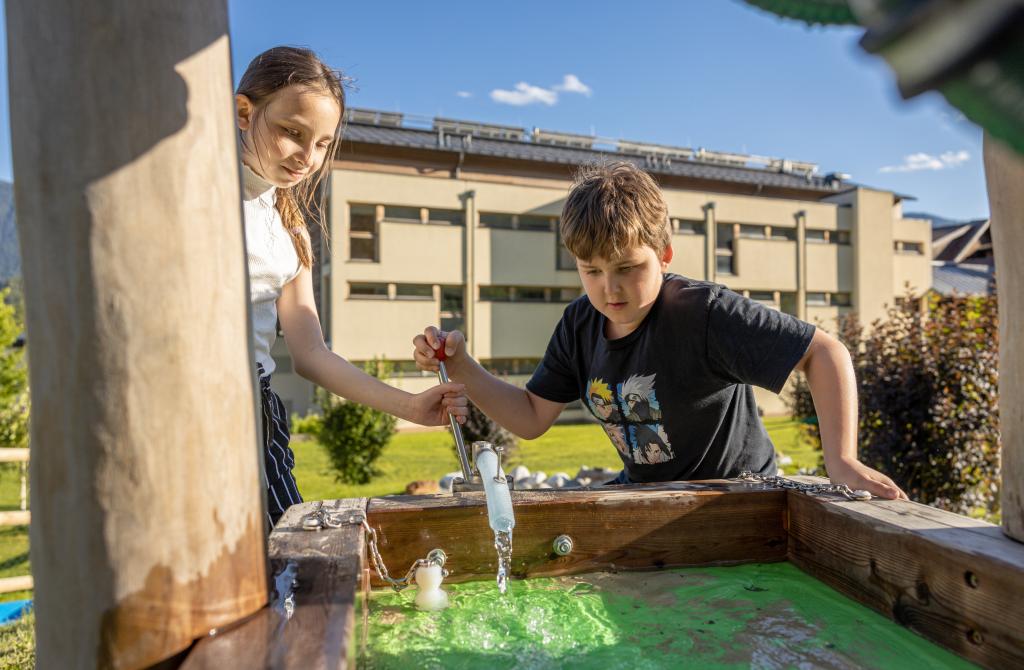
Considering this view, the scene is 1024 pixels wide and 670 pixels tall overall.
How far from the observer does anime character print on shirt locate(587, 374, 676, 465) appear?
86.1 inches

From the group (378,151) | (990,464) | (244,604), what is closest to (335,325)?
(378,151)

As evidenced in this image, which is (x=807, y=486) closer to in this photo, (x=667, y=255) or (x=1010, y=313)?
(x=1010, y=313)

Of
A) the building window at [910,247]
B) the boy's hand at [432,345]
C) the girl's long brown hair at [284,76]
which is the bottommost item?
the boy's hand at [432,345]

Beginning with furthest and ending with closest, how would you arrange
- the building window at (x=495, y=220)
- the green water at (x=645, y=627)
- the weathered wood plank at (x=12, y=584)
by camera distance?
the building window at (x=495, y=220) → the weathered wood plank at (x=12, y=584) → the green water at (x=645, y=627)

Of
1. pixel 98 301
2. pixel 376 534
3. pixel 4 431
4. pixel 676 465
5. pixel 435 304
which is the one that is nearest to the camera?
pixel 98 301

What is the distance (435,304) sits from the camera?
17.9 meters

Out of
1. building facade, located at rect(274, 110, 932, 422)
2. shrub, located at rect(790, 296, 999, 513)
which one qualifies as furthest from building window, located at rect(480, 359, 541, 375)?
shrub, located at rect(790, 296, 999, 513)

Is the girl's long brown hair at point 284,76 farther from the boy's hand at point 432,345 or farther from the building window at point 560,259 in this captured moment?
the building window at point 560,259

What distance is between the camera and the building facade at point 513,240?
1716 centimetres

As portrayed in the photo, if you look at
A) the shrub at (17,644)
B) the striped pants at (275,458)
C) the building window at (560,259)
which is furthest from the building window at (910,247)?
the striped pants at (275,458)

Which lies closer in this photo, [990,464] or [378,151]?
[990,464]

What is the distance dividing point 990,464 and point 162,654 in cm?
→ 588

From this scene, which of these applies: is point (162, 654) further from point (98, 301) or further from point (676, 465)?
point (676, 465)

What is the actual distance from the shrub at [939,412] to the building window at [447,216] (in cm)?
1361
